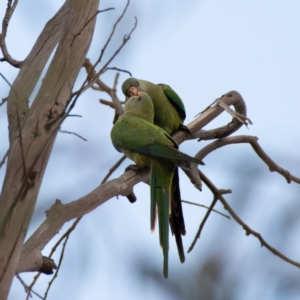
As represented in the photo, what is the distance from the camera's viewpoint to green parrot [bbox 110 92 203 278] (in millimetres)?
3375

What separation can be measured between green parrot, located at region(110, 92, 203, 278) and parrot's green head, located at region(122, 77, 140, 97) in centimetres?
92

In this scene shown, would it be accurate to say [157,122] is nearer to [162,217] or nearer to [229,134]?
[229,134]

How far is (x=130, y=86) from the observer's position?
5.24 metres

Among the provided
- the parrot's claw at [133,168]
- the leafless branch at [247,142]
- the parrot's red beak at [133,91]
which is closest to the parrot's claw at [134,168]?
the parrot's claw at [133,168]

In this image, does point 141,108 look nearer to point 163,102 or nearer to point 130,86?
point 163,102

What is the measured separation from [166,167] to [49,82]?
1483mm

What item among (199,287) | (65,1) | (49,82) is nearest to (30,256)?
(49,82)

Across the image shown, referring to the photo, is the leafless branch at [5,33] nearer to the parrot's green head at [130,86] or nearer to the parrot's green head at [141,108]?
the parrot's green head at [141,108]

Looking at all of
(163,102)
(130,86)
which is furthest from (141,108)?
(130,86)

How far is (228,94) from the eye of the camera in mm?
4227

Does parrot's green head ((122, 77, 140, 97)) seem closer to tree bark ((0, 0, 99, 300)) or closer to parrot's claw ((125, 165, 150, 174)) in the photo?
parrot's claw ((125, 165, 150, 174))

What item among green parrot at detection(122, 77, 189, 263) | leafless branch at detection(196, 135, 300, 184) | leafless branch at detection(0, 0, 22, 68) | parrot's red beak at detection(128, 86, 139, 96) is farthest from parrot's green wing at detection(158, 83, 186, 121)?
leafless branch at detection(0, 0, 22, 68)

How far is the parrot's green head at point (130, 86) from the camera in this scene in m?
5.18

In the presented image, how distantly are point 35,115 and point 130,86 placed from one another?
3.01 m
